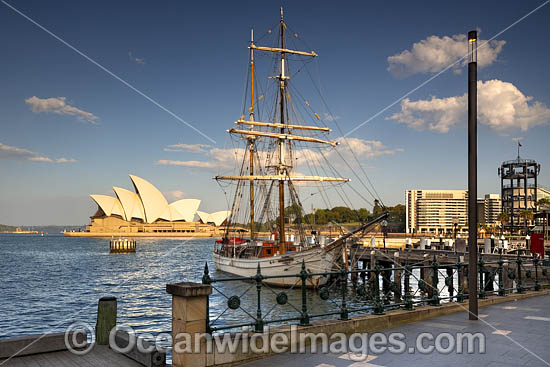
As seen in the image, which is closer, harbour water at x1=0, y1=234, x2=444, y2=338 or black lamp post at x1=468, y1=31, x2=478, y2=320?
black lamp post at x1=468, y1=31, x2=478, y2=320

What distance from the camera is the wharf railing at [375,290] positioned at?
9.08m

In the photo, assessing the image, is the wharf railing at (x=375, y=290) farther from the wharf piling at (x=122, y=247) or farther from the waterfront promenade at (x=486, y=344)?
the wharf piling at (x=122, y=247)

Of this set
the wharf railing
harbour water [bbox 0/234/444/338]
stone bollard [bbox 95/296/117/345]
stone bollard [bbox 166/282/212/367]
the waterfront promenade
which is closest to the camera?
stone bollard [bbox 166/282/212/367]

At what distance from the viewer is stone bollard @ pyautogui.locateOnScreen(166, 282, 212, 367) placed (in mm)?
7473

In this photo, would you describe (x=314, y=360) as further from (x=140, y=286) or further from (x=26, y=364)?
(x=140, y=286)

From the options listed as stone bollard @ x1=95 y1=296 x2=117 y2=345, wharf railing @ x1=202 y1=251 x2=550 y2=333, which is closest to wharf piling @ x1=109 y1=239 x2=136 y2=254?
wharf railing @ x1=202 y1=251 x2=550 y2=333

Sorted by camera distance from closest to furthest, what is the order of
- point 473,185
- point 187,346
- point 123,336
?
point 187,346 → point 123,336 → point 473,185

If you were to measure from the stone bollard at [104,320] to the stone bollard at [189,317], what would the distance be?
2046 mm

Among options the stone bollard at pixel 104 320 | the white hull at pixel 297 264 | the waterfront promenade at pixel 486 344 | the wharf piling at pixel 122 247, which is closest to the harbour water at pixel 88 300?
the white hull at pixel 297 264

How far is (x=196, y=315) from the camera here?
763 cm

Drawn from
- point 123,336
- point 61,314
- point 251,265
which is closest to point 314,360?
point 123,336

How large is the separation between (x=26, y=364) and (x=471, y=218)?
9.66 m

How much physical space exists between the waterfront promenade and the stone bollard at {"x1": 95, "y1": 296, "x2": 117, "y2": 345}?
9.89 feet

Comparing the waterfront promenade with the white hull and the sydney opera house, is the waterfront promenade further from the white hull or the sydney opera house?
the sydney opera house
